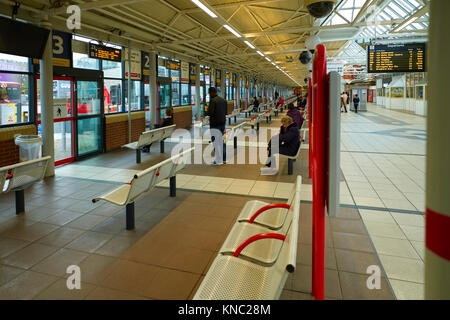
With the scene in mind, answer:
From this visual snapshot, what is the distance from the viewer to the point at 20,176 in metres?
4.62

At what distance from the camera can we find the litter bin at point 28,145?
664 centimetres

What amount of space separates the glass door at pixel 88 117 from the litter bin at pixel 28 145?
6.37ft

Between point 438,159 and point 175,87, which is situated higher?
point 175,87

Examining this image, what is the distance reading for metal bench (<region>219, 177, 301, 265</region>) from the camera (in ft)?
8.73

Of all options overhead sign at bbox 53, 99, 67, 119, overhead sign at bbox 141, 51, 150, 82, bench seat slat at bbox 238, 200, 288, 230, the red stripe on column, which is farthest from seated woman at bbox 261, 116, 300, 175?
overhead sign at bbox 141, 51, 150, 82

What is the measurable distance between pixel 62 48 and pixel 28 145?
8.90 feet

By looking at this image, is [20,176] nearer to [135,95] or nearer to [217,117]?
[217,117]

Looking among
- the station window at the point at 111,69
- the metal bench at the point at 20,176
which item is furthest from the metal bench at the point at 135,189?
the station window at the point at 111,69

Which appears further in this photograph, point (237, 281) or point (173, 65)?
point (173, 65)

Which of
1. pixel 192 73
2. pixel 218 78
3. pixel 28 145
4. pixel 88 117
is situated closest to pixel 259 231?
pixel 28 145

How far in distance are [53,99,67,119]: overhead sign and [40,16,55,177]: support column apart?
1.24 ft

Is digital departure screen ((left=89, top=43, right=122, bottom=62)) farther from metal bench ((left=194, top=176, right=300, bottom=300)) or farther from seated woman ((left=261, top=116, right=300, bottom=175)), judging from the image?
metal bench ((left=194, top=176, right=300, bottom=300))

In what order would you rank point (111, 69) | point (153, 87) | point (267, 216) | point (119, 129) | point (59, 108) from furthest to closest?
point (153, 87)
point (119, 129)
point (111, 69)
point (59, 108)
point (267, 216)

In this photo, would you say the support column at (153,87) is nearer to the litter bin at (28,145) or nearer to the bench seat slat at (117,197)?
Result: the litter bin at (28,145)
